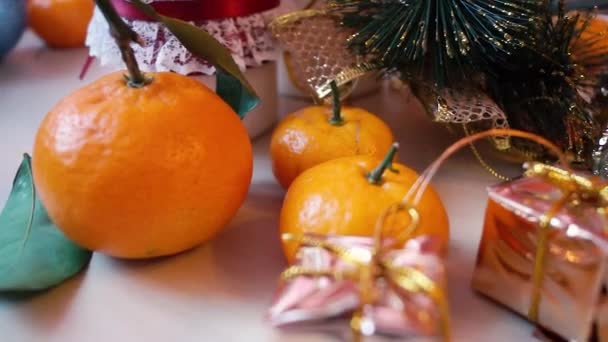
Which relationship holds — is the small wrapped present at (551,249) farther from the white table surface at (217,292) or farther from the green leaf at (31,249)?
the green leaf at (31,249)

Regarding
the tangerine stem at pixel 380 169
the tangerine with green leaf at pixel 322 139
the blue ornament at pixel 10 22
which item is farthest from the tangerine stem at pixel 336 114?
Result: the blue ornament at pixel 10 22

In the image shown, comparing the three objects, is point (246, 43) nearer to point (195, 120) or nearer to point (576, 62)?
point (195, 120)

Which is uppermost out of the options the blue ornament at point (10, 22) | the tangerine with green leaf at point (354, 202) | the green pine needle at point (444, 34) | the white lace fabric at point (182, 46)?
the green pine needle at point (444, 34)

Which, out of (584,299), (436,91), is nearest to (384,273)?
(584,299)

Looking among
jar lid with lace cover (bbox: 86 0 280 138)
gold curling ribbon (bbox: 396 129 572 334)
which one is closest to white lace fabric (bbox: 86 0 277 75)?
jar lid with lace cover (bbox: 86 0 280 138)

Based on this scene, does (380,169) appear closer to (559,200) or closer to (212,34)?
(559,200)

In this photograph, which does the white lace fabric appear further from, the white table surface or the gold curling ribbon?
the gold curling ribbon
